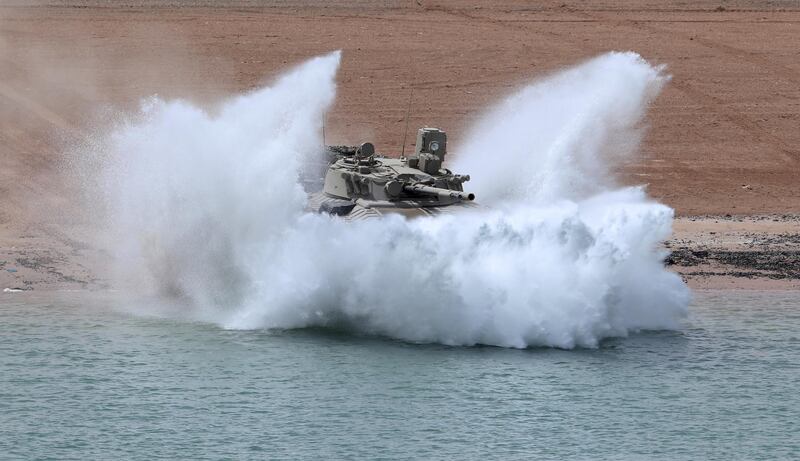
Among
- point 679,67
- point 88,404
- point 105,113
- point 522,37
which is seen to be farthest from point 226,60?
point 88,404

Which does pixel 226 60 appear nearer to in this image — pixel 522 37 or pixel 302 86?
pixel 522 37

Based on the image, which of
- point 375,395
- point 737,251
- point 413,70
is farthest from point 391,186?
point 413,70

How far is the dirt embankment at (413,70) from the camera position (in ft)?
124

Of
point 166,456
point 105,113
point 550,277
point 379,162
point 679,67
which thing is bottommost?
point 166,456

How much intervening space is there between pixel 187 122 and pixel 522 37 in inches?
820

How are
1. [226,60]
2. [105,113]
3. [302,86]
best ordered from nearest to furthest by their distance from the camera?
[302,86] < [105,113] < [226,60]

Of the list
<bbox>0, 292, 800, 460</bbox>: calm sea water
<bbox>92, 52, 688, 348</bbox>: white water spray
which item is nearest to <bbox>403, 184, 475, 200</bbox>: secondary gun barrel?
<bbox>92, 52, 688, 348</bbox>: white water spray

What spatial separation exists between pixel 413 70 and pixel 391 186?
60.1ft

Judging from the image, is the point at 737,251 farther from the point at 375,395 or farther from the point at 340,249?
the point at 375,395

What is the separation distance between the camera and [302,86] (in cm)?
3139

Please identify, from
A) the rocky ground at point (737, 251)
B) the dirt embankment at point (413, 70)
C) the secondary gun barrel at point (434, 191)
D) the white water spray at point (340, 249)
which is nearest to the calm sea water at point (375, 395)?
the white water spray at point (340, 249)

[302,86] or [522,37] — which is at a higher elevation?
[522,37]

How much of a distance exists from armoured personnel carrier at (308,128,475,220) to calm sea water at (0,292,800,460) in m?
2.60

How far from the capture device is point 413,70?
44.8 meters
